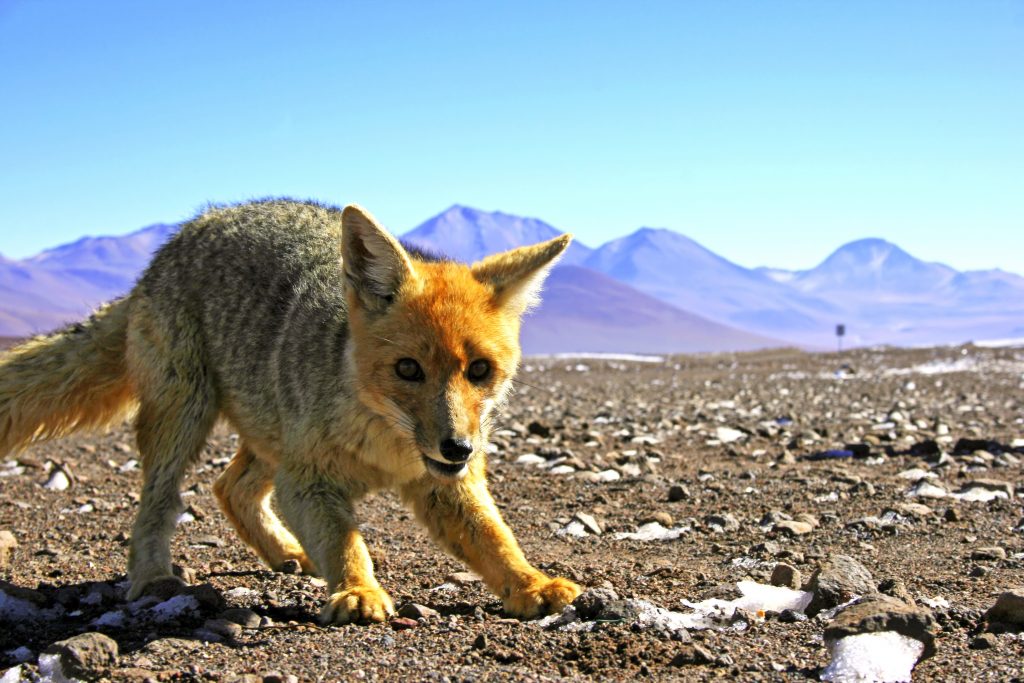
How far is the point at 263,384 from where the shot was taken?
556cm

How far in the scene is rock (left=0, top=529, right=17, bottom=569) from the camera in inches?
218

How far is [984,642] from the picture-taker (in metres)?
3.60

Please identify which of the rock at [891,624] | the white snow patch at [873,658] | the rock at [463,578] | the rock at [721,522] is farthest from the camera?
the rock at [721,522]

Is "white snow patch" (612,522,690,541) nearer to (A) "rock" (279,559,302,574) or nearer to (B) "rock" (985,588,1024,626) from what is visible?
(A) "rock" (279,559,302,574)

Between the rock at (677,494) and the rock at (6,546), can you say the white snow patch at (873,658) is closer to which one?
the rock at (677,494)

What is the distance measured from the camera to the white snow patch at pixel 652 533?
6.14 m

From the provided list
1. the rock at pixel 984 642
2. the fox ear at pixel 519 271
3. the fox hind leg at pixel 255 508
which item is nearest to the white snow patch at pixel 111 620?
the fox hind leg at pixel 255 508

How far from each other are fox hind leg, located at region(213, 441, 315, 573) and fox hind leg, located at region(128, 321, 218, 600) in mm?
472

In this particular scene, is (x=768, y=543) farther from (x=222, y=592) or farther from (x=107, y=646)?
(x=107, y=646)

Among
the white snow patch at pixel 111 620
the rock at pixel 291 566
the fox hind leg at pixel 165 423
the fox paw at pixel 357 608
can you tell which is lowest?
the rock at pixel 291 566

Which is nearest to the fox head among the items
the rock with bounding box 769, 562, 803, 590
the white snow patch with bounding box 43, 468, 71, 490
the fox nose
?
the fox nose

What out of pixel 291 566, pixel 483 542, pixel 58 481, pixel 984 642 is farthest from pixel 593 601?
pixel 58 481

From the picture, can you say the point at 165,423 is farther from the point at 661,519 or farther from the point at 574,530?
the point at 661,519

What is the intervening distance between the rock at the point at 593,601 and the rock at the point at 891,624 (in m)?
0.87
